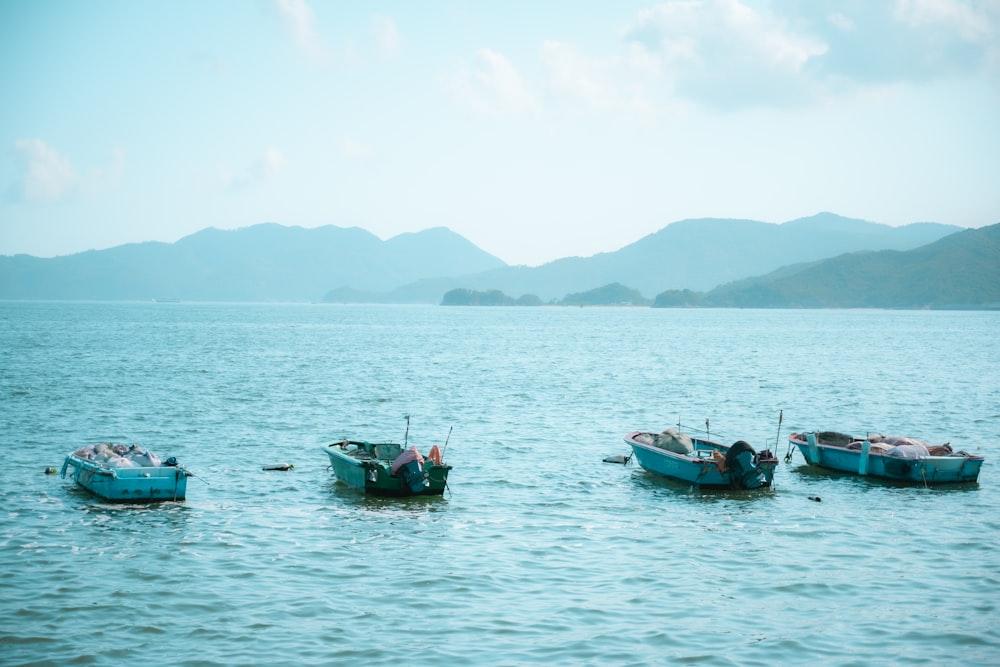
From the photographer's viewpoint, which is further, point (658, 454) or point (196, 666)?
point (658, 454)

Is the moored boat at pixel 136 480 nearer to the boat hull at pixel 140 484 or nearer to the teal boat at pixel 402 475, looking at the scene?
the boat hull at pixel 140 484

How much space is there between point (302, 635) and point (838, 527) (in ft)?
54.9

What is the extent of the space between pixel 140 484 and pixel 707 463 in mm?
18895

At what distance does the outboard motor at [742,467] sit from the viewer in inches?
1278

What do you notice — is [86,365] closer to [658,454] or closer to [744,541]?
[658,454]

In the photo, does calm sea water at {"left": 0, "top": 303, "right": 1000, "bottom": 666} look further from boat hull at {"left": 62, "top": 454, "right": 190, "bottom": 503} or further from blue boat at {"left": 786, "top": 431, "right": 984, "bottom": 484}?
blue boat at {"left": 786, "top": 431, "right": 984, "bottom": 484}

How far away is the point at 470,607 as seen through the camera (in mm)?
20297

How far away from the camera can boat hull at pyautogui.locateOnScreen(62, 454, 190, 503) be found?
1114 inches

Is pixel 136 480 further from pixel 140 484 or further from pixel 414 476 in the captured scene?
pixel 414 476

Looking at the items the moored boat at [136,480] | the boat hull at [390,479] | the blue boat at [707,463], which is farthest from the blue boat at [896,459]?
the moored boat at [136,480]

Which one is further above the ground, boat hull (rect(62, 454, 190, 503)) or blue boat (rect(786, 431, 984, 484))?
blue boat (rect(786, 431, 984, 484))

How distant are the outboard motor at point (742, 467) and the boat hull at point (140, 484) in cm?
1828

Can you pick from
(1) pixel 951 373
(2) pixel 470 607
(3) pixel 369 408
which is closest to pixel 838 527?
(2) pixel 470 607

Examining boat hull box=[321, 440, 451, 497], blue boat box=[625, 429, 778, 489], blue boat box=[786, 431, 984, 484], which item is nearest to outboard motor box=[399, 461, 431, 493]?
boat hull box=[321, 440, 451, 497]
